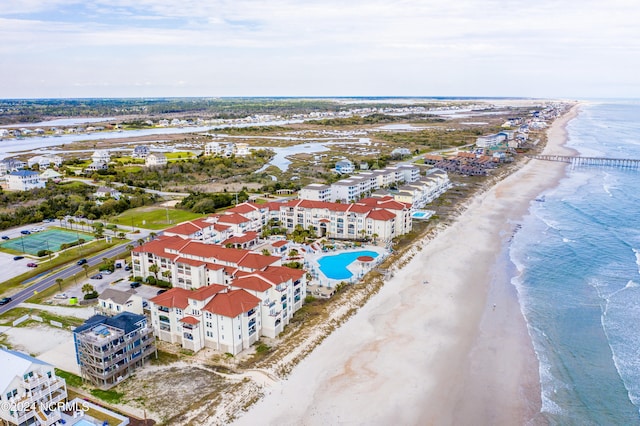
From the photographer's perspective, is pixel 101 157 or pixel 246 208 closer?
pixel 246 208

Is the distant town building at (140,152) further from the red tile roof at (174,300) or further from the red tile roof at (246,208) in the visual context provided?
the red tile roof at (174,300)

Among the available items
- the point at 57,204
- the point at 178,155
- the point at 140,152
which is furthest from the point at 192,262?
the point at 140,152

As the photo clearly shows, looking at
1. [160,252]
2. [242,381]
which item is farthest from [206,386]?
[160,252]

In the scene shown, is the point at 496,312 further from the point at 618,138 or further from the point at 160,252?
the point at 618,138

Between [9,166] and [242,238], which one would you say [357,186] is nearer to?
[242,238]

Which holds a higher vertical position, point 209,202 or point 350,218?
point 350,218

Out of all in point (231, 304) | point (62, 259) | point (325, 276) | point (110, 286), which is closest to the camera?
point (231, 304)

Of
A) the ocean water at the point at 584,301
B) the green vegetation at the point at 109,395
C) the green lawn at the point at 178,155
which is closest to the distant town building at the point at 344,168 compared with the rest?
the ocean water at the point at 584,301
